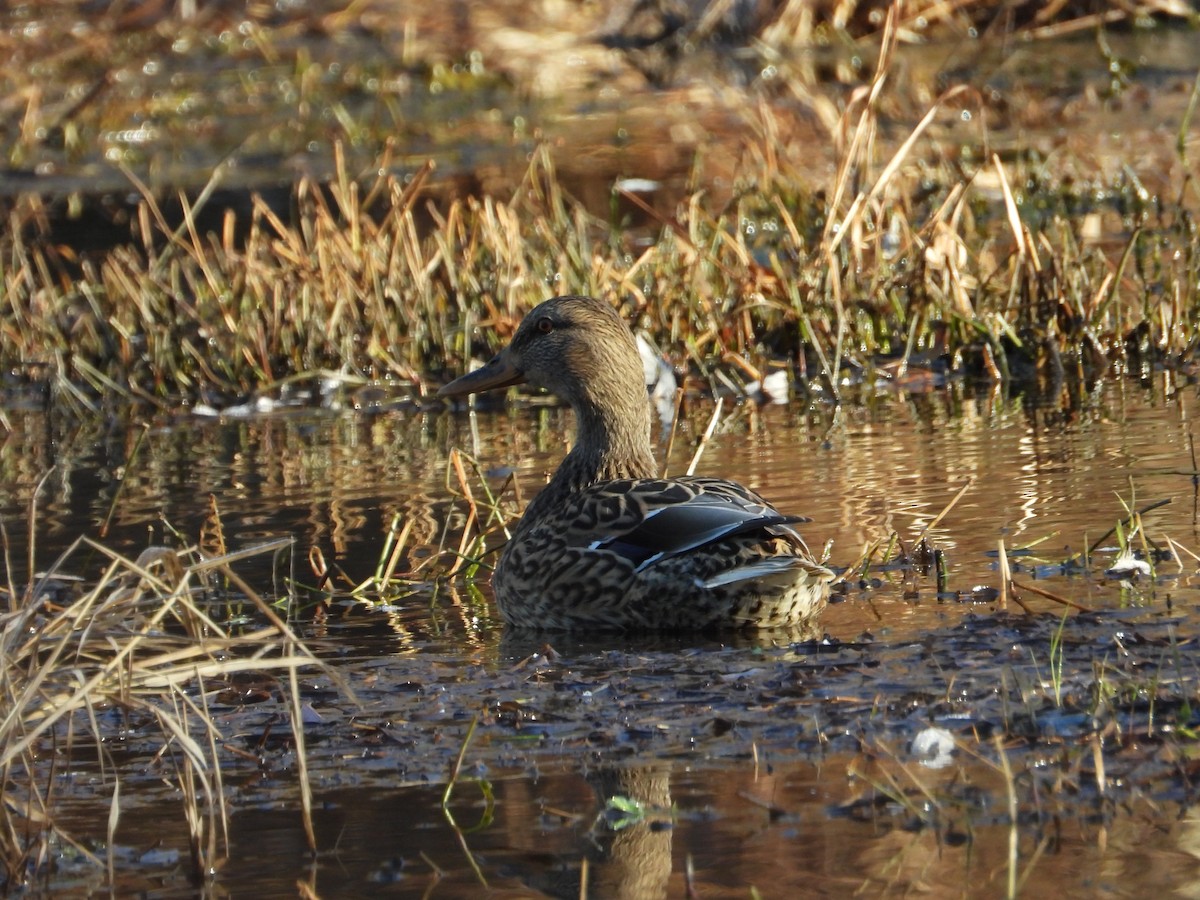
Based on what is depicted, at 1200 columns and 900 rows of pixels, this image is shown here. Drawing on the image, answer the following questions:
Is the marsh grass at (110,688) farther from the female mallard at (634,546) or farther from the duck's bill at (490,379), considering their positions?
the duck's bill at (490,379)

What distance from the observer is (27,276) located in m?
10.3

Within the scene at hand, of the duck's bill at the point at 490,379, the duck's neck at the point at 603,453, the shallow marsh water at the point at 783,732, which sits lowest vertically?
the shallow marsh water at the point at 783,732

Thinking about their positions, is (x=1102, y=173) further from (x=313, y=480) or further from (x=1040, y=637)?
(x=1040, y=637)

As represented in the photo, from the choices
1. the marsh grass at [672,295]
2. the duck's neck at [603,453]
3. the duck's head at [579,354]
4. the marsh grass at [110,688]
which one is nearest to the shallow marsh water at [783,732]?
the marsh grass at [110,688]

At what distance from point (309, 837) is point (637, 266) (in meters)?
5.30

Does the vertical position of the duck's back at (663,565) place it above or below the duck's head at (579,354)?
below

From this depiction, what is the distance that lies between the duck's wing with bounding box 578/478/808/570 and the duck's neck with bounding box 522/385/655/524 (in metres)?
0.48

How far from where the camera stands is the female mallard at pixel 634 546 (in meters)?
5.25

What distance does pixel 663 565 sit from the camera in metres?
5.38

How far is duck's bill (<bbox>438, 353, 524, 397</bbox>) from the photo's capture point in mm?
6848

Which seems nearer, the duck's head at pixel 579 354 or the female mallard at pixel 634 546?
the female mallard at pixel 634 546

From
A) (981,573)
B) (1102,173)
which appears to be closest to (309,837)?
(981,573)

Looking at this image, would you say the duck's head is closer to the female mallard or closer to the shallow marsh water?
Answer: the female mallard

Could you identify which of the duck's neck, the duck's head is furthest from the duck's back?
the duck's head
